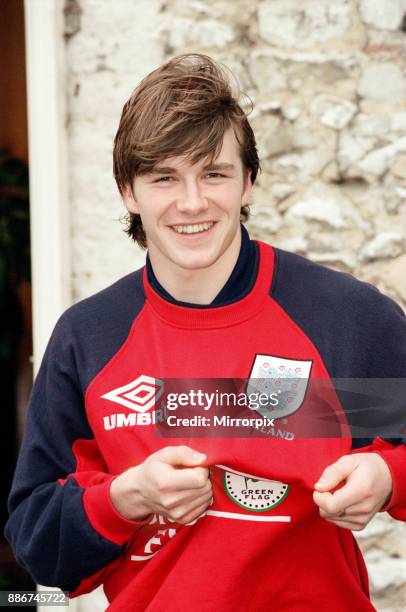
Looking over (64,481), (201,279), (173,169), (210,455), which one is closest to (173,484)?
(210,455)

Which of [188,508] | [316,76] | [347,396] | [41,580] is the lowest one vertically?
[41,580]

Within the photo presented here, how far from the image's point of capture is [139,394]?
5.99 ft

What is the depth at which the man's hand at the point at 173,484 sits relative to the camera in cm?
162

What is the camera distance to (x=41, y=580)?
6.30 feet

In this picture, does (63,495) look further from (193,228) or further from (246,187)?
(246,187)

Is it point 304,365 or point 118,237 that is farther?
point 118,237

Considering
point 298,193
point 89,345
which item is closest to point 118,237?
point 298,193

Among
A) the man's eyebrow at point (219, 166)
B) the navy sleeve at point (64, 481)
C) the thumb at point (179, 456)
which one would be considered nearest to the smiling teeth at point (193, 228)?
the man's eyebrow at point (219, 166)

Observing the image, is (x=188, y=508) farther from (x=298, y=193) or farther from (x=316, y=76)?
(x=316, y=76)

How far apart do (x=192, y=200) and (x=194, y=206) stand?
16 mm

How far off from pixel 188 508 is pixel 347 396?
0.39 m

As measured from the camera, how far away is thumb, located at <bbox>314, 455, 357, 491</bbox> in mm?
1609

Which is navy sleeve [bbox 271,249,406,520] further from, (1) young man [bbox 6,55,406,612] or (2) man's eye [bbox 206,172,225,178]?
(2) man's eye [bbox 206,172,225,178]

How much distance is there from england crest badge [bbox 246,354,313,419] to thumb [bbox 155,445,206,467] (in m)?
0.21
